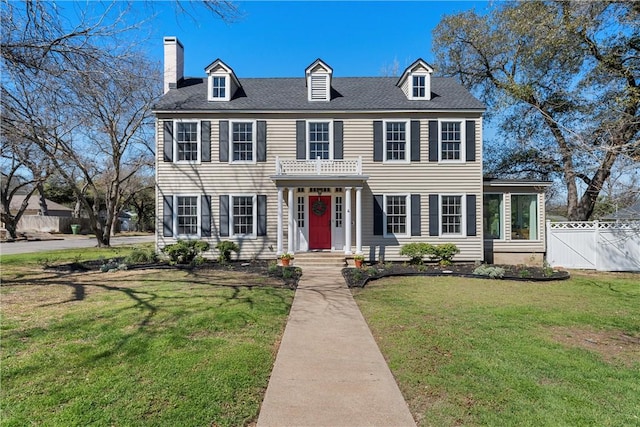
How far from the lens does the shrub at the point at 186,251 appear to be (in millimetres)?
13328

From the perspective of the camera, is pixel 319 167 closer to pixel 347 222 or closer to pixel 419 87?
pixel 347 222

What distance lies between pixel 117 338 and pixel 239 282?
486 centimetres

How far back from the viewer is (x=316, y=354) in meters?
4.75

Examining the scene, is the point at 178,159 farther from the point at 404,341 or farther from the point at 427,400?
the point at 427,400

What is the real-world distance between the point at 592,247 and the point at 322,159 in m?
11.3

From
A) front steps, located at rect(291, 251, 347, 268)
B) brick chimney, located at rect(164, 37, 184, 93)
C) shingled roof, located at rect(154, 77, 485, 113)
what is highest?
brick chimney, located at rect(164, 37, 184, 93)

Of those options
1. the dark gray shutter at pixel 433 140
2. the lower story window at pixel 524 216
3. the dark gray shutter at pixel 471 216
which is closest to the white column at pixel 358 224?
the dark gray shutter at pixel 433 140

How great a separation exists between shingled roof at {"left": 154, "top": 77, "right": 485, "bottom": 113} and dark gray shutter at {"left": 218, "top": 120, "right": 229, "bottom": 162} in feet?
2.14

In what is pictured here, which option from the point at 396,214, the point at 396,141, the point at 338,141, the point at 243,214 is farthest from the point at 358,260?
the point at 396,141

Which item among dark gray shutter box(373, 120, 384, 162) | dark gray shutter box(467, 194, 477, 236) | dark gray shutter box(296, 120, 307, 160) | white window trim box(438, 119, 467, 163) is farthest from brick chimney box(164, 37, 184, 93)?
dark gray shutter box(467, 194, 477, 236)

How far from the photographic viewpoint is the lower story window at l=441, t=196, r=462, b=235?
46.9 feet

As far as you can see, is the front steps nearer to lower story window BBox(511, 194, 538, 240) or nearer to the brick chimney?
lower story window BBox(511, 194, 538, 240)

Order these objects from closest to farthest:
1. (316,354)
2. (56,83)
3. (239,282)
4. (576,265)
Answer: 1. (316,354)
2. (56,83)
3. (239,282)
4. (576,265)

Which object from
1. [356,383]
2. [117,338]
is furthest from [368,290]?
[117,338]
